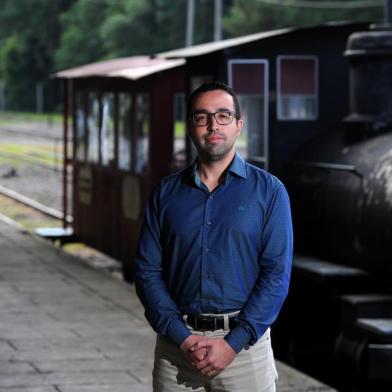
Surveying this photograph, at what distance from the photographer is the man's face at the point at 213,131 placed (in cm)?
456

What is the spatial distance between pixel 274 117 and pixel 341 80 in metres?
0.75

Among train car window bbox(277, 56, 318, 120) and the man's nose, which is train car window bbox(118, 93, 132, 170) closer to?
train car window bbox(277, 56, 318, 120)

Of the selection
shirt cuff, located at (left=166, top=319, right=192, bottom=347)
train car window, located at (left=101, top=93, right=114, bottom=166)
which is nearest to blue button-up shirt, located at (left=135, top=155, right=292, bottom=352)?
shirt cuff, located at (left=166, top=319, right=192, bottom=347)

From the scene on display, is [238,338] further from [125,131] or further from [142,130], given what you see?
[125,131]

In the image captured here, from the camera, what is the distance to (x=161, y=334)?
4559mm

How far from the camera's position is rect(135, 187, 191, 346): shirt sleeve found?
4520 millimetres

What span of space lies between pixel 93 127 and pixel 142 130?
2.02 m

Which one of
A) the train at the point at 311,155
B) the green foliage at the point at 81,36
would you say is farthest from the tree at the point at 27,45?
the train at the point at 311,155

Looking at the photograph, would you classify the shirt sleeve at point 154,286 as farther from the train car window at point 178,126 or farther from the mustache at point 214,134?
the train car window at point 178,126

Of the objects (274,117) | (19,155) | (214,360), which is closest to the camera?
(214,360)

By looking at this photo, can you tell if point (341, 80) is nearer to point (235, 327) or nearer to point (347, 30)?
point (347, 30)

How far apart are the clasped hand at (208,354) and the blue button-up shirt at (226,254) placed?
36mm

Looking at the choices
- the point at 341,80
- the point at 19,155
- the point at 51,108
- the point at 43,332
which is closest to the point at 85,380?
the point at 43,332

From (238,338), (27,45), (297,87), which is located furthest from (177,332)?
(27,45)
